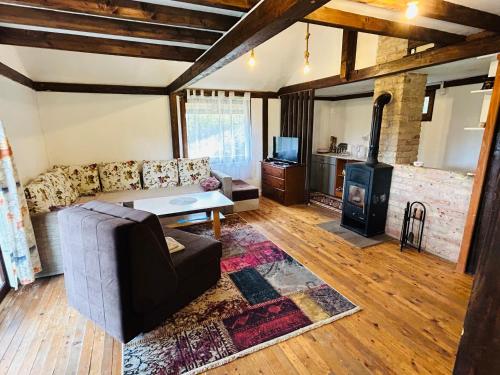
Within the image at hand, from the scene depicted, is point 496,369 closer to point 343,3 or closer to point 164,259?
point 164,259

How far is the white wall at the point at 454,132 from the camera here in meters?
3.94

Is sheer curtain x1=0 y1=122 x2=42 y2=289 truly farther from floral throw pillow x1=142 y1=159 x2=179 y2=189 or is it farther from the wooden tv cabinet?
the wooden tv cabinet

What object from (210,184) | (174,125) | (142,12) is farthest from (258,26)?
(174,125)

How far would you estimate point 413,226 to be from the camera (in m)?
3.38

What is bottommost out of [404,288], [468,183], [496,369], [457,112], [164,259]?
[404,288]

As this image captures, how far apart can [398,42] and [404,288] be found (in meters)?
2.79

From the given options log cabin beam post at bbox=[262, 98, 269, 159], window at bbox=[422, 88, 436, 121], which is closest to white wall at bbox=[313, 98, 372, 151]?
log cabin beam post at bbox=[262, 98, 269, 159]

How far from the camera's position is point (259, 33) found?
164cm

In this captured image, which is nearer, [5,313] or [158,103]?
[5,313]

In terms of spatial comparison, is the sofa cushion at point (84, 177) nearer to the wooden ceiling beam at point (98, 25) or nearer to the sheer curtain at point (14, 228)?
the sheer curtain at point (14, 228)

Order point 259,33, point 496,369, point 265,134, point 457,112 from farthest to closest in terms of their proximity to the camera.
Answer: point 265,134 < point 457,112 < point 259,33 < point 496,369

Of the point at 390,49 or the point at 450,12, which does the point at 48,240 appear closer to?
the point at 450,12

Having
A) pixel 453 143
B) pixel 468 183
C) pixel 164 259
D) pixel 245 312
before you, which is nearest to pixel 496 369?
pixel 164 259

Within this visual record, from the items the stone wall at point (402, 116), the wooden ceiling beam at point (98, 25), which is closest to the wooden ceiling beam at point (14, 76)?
the wooden ceiling beam at point (98, 25)
